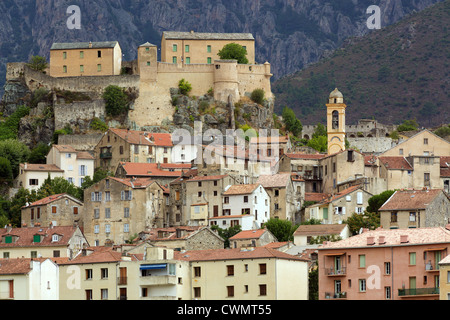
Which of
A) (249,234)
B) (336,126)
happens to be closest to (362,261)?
(249,234)

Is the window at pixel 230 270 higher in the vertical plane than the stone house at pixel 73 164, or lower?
lower

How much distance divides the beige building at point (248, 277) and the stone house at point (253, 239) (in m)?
13.6

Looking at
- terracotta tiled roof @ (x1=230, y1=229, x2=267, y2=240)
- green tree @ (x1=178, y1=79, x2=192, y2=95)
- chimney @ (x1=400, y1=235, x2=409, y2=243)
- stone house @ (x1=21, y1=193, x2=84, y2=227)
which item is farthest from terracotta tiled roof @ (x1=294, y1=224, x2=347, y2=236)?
green tree @ (x1=178, y1=79, x2=192, y2=95)

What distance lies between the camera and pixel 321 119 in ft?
624

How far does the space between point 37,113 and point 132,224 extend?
29751mm

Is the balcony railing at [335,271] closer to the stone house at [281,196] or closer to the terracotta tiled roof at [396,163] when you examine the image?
the stone house at [281,196]

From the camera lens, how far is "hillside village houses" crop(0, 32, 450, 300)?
6694 centimetres

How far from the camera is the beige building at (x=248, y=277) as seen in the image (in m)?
67.4

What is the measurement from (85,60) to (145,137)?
16127 mm

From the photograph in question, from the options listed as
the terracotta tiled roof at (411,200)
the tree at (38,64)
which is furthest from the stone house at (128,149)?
the terracotta tiled roof at (411,200)

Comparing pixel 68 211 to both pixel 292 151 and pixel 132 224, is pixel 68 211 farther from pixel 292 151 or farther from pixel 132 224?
pixel 292 151

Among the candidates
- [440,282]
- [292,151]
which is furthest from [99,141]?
[440,282]

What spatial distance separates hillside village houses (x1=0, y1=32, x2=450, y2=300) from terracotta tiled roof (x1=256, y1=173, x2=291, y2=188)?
0.15 metres

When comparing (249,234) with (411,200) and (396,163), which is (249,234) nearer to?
(411,200)
